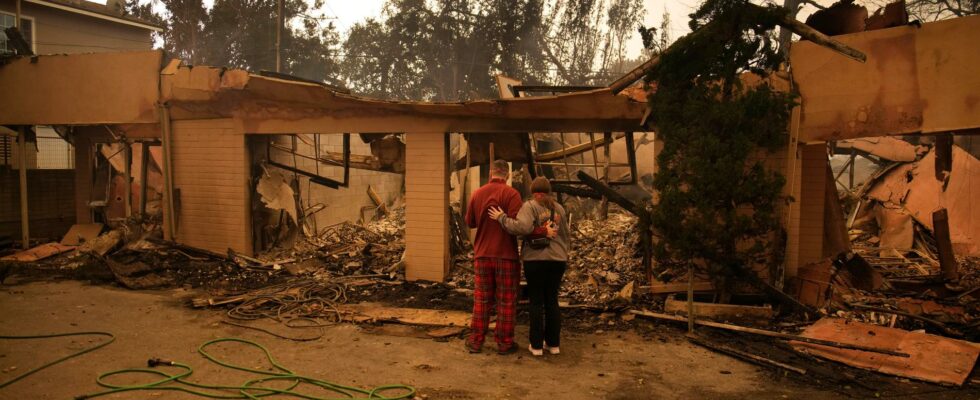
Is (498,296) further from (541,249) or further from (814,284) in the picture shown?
(814,284)

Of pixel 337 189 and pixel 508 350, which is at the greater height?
pixel 337 189

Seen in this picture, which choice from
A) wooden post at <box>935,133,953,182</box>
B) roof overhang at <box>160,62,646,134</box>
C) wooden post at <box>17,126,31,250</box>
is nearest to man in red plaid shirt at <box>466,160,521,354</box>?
roof overhang at <box>160,62,646,134</box>

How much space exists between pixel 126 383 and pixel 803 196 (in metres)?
8.49

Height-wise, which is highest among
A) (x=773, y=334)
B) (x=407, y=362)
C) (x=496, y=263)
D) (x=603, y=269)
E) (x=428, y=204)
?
(x=428, y=204)

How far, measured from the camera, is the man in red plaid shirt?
6195mm

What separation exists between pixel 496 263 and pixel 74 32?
22523 millimetres

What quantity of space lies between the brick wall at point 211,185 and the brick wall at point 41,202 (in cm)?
452

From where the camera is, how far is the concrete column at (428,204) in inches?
374

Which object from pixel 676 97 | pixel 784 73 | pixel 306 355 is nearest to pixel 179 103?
pixel 306 355

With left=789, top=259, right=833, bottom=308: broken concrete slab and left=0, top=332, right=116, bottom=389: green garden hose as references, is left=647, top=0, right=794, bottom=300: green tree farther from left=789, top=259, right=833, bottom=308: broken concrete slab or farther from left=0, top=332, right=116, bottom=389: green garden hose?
left=0, top=332, right=116, bottom=389: green garden hose

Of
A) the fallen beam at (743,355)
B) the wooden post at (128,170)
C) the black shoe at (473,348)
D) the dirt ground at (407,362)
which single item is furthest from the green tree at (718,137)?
the wooden post at (128,170)

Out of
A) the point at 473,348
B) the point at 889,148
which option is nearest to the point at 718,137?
the point at 473,348

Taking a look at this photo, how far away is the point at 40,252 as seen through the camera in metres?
11.4

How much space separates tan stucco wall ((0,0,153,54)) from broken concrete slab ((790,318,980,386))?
80.1 ft
